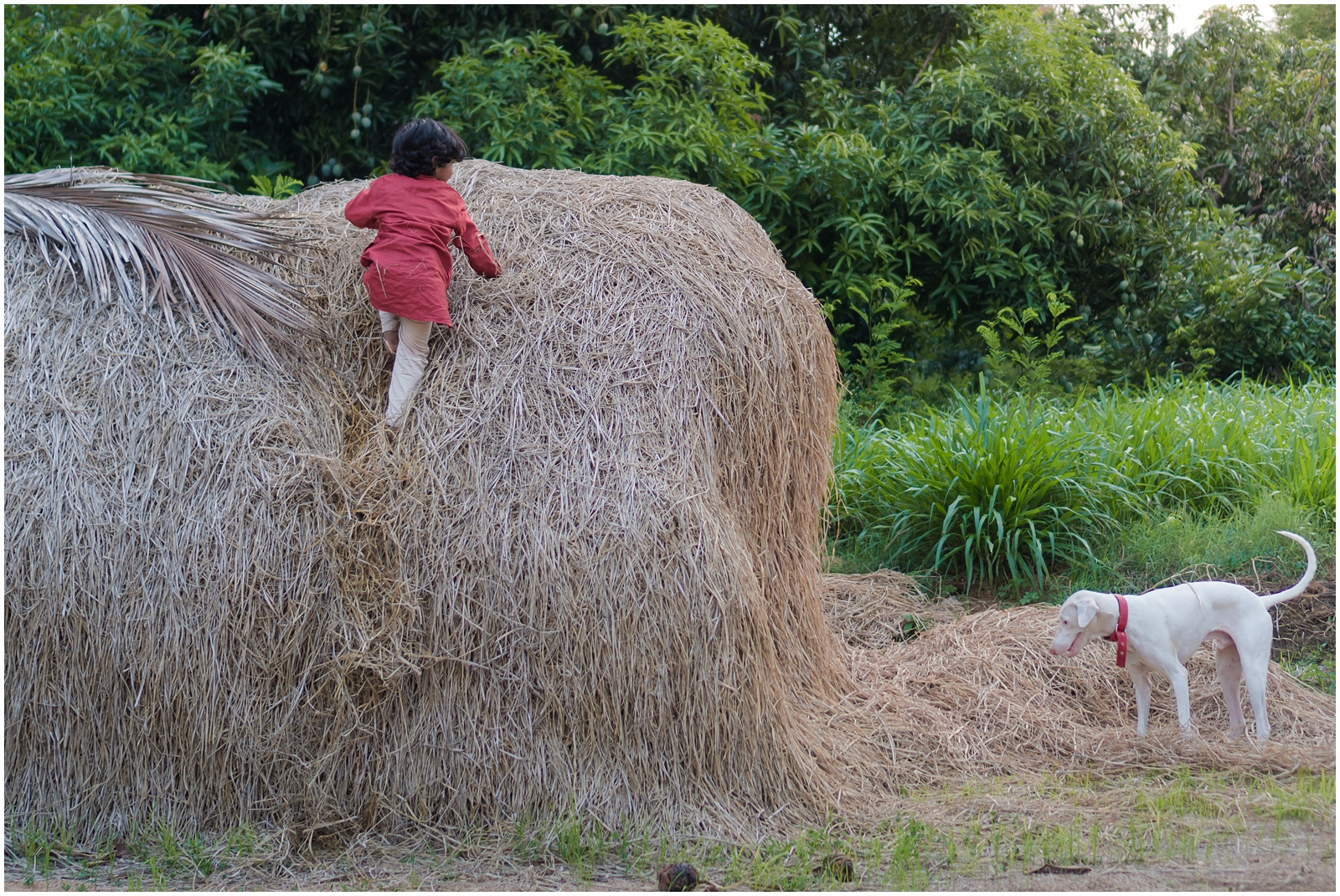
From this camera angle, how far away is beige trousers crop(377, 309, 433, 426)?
3.68m

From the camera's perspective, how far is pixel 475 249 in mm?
3822

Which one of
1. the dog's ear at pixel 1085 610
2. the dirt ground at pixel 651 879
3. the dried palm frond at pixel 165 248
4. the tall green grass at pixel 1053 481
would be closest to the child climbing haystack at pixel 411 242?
the dried palm frond at pixel 165 248

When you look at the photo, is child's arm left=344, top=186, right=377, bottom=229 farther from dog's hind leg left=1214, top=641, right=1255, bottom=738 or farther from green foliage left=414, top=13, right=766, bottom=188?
green foliage left=414, top=13, right=766, bottom=188

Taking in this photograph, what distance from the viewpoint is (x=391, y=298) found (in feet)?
11.9

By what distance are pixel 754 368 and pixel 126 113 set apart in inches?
243

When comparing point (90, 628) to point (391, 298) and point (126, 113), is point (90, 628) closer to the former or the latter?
point (391, 298)

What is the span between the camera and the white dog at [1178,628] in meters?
3.88

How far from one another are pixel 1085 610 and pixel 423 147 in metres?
2.75

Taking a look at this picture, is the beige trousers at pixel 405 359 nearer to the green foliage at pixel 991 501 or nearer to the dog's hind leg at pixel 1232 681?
the green foliage at pixel 991 501

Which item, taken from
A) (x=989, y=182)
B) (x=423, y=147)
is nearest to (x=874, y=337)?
(x=989, y=182)

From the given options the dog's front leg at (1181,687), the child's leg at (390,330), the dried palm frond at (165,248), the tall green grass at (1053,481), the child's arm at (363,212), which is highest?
the child's arm at (363,212)

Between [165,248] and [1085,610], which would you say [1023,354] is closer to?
[1085,610]

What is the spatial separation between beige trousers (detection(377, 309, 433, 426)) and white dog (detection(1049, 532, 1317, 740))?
236cm

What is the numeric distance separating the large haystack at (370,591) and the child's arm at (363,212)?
511 mm
